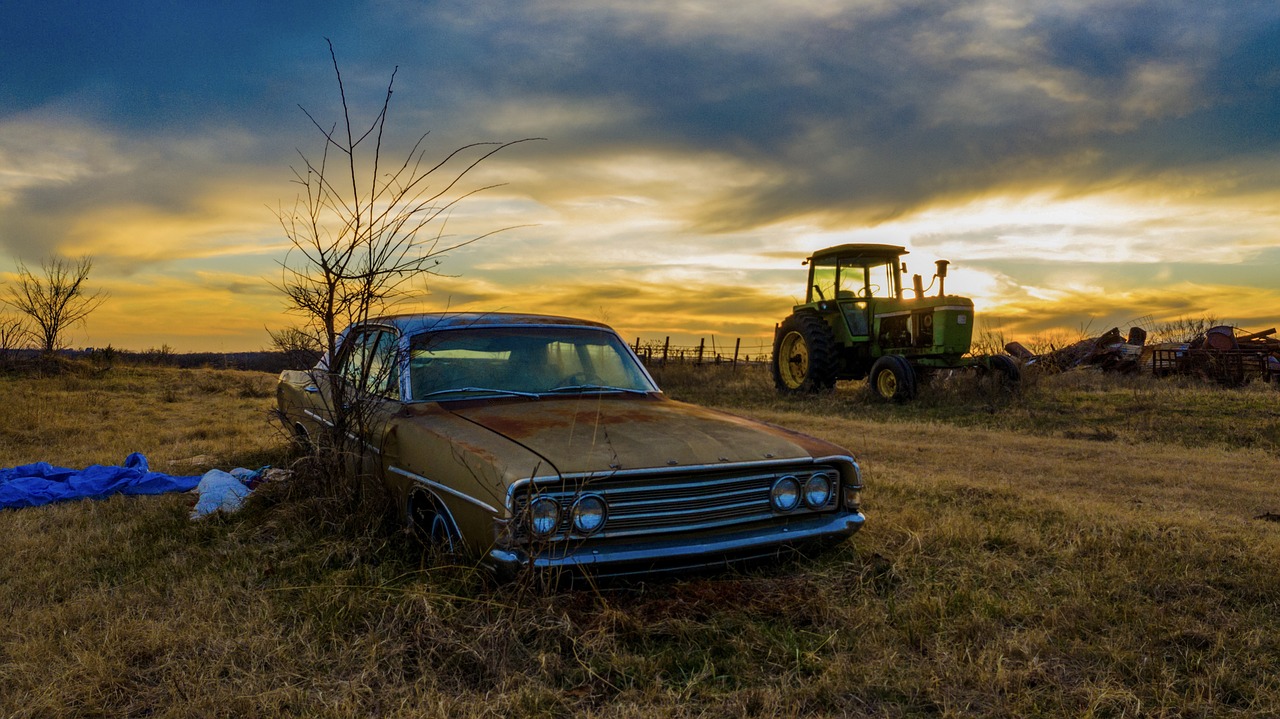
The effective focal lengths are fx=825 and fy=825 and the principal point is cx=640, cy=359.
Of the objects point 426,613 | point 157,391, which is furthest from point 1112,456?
point 157,391

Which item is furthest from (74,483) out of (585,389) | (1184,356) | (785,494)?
(1184,356)

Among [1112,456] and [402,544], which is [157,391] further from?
[1112,456]

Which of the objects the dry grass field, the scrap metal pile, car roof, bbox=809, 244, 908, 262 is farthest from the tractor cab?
the dry grass field

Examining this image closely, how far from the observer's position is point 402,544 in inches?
154

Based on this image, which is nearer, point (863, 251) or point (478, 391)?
point (478, 391)

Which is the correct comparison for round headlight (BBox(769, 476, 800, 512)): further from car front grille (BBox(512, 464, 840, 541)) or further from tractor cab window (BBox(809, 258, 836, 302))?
tractor cab window (BBox(809, 258, 836, 302))

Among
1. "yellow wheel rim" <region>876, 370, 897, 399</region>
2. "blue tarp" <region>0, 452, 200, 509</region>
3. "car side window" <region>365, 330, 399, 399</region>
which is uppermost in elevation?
"car side window" <region>365, 330, 399, 399</region>

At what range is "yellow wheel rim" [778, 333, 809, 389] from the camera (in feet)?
52.2

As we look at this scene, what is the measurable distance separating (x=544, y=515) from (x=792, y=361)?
532 inches

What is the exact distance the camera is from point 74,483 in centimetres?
590

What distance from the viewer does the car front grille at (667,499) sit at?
3.09 m

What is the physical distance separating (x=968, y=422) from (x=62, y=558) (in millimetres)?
10828

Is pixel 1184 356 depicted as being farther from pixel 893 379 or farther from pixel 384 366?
pixel 384 366

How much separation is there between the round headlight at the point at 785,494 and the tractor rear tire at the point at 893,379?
10458mm
